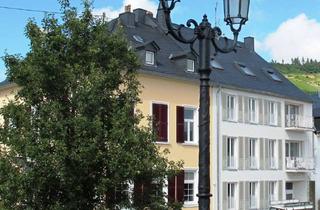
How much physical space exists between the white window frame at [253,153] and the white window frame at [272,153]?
1803 mm

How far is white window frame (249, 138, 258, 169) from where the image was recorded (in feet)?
113

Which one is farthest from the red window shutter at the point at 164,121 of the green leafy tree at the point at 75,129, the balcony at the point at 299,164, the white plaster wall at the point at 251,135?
the green leafy tree at the point at 75,129

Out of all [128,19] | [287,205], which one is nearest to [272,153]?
[287,205]

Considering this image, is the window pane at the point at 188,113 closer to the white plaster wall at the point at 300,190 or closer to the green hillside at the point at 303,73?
the white plaster wall at the point at 300,190

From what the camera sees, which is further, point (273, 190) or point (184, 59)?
point (273, 190)

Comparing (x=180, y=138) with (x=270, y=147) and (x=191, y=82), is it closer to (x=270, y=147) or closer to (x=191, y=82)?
(x=191, y=82)

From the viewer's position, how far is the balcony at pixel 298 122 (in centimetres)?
3828

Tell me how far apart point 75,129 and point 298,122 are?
30956mm

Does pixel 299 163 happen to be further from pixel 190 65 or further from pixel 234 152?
pixel 190 65

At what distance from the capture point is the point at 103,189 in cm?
1028

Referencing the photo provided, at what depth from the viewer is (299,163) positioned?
3928 cm

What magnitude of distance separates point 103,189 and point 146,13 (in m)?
25.4

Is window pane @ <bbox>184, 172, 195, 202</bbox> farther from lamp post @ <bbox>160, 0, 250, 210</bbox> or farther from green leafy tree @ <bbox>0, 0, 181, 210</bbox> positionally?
lamp post @ <bbox>160, 0, 250, 210</bbox>

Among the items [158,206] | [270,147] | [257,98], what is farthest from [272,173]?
[158,206]
